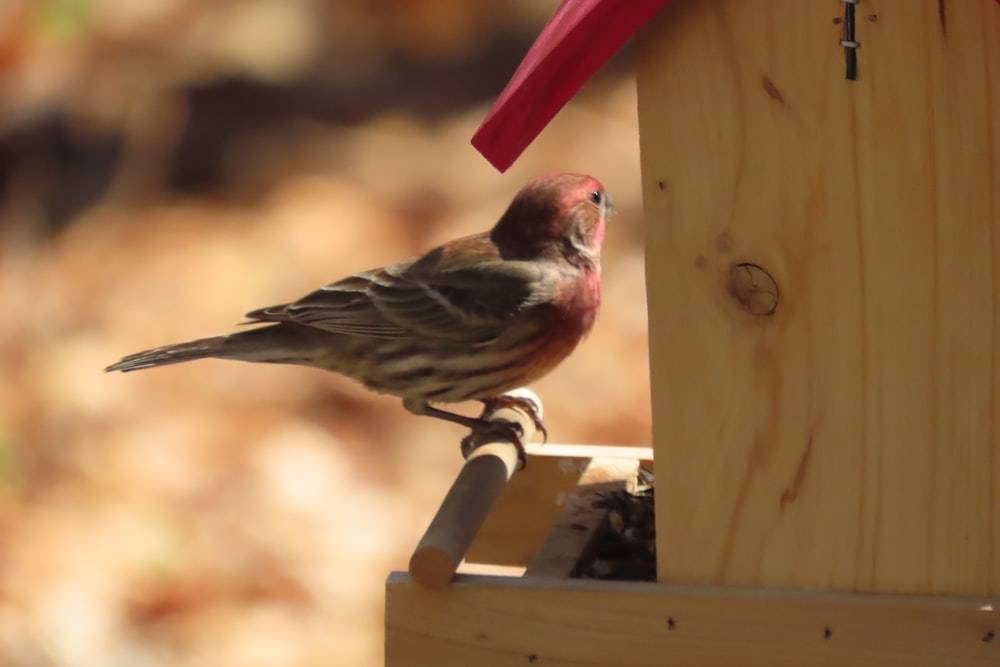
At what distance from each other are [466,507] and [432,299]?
1.54 meters

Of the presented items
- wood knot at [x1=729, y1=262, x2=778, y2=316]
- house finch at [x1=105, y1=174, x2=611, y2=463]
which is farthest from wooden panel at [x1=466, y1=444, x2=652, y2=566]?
wood knot at [x1=729, y1=262, x2=778, y2=316]

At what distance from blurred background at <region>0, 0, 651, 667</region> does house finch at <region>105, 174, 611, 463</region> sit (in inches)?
39.2

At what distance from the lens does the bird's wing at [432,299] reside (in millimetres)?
4605

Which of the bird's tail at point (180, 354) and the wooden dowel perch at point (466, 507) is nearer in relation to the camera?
the wooden dowel perch at point (466, 507)

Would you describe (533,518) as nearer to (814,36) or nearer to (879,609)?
(879,609)

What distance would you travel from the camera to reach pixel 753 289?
2877 mm

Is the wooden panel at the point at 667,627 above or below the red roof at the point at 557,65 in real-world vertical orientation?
below

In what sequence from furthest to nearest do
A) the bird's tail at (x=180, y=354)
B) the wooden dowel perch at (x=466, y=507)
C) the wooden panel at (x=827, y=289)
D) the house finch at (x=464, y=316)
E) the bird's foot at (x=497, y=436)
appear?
1. the bird's tail at (x=180, y=354)
2. the house finch at (x=464, y=316)
3. the bird's foot at (x=497, y=436)
4. the wooden dowel perch at (x=466, y=507)
5. the wooden panel at (x=827, y=289)

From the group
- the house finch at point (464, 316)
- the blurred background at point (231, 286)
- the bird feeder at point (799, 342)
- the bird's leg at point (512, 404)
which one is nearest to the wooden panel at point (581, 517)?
the bird feeder at point (799, 342)

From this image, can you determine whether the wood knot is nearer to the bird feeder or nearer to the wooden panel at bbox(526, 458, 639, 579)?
the bird feeder

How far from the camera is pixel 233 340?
504 cm

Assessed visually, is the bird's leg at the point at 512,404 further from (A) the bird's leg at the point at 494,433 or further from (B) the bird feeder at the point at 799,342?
(B) the bird feeder at the point at 799,342

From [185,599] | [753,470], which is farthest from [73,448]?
[753,470]

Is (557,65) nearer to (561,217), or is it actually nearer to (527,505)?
(527,505)
